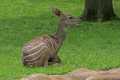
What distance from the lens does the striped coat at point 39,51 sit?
9.19m

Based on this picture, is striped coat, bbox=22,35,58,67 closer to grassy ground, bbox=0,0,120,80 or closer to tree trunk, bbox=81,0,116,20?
grassy ground, bbox=0,0,120,80

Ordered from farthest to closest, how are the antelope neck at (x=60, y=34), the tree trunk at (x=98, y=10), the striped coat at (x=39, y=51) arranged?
the tree trunk at (x=98, y=10) < the antelope neck at (x=60, y=34) < the striped coat at (x=39, y=51)

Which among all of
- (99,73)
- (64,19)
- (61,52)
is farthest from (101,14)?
(99,73)

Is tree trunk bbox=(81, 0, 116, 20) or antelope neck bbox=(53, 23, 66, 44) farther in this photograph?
tree trunk bbox=(81, 0, 116, 20)

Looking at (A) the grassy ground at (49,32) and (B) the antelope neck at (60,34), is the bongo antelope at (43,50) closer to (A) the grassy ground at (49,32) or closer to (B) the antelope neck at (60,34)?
(B) the antelope neck at (60,34)

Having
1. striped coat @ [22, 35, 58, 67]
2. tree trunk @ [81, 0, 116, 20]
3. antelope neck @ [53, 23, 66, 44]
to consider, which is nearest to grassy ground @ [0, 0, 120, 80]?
striped coat @ [22, 35, 58, 67]

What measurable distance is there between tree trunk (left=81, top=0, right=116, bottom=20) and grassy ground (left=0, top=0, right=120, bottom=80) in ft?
1.25

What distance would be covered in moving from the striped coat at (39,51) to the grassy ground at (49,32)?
225mm

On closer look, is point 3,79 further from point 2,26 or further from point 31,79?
point 2,26

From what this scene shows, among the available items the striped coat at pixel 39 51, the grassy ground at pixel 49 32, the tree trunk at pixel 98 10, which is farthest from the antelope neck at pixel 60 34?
the tree trunk at pixel 98 10

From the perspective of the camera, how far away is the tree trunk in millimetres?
17219

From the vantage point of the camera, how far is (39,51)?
9266 millimetres

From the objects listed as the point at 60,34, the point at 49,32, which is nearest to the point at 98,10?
the point at 49,32

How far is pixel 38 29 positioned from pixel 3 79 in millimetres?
8253
